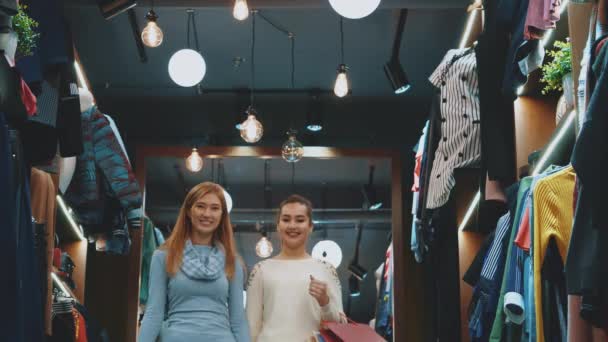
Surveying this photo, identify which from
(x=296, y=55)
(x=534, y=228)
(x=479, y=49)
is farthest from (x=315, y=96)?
(x=534, y=228)

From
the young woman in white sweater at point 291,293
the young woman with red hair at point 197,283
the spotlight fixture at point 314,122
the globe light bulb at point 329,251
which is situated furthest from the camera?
the globe light bulb at point 329,251

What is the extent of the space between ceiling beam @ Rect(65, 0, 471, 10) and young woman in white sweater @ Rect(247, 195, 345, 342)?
1.87 m

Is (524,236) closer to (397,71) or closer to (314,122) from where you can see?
(397,71)

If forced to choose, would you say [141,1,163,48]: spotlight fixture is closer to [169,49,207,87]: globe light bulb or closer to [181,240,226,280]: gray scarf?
[169,49,207,87]: globe light bulb

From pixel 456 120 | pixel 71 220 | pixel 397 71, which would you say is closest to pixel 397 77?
pixel 397 71

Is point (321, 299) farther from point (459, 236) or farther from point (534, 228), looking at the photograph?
point (459, 236)

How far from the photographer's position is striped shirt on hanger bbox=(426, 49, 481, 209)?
5.19 metres

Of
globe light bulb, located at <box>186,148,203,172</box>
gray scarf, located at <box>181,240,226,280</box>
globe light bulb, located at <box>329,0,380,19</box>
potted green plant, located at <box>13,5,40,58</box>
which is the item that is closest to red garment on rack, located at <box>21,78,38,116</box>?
potted green plant, located at <box>13,5,40,58</box>

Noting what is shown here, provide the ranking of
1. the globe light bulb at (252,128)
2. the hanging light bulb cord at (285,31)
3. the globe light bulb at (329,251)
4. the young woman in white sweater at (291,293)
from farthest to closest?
the globe light bulb at (329,251), the hanging light bulb cord at (285,31), the globe light bulb at (252,128), the young woman in white sweater at (291,293)

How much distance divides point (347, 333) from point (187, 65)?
2.81 m

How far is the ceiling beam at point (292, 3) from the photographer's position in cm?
609

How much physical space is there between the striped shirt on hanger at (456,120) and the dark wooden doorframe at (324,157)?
236 cm

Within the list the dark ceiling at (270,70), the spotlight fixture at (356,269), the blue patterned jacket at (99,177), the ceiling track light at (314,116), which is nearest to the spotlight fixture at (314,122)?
the ceiling track light at (314,116)

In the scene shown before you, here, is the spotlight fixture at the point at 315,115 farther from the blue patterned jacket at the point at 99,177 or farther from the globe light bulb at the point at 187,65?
the blue patterned jacket at the point at 99,177
